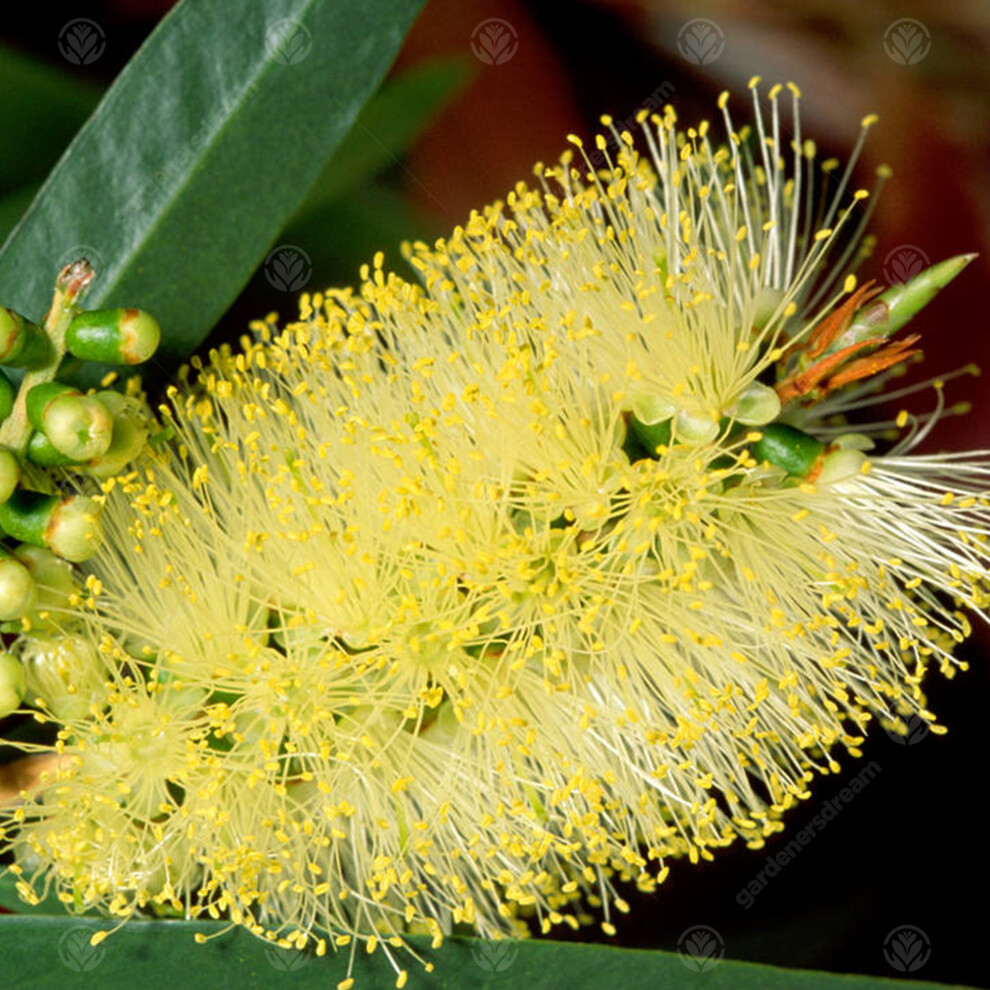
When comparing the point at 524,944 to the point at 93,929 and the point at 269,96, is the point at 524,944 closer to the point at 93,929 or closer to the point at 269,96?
the point at 93,929

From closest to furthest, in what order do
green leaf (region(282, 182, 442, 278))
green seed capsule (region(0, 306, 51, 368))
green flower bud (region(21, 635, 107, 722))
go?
green seed capsule (region(0, 306, 51, 368))
green flower bud (region(21, 635, 107, 722))
green leaf (region(282, 182, 442, 278))

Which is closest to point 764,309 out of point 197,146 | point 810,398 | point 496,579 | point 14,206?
point 810,398

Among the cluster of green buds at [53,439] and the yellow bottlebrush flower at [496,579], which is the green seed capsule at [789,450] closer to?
the yellow bottlebrush flower at [496,579]

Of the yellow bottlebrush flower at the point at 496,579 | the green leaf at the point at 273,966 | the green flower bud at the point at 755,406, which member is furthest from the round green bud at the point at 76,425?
the green flower bud at the point at 755,406

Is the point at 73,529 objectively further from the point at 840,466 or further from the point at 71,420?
the point at 840,466

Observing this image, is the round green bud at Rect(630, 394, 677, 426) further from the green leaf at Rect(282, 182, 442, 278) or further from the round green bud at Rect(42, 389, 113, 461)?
the green leaf at Rect(282, 182, 442, 278)

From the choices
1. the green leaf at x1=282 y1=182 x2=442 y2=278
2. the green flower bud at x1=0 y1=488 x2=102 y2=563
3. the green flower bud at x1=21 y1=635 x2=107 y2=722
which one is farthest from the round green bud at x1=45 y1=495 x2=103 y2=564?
the green leaf at x1=282 y1=182 x2=442 y2=278

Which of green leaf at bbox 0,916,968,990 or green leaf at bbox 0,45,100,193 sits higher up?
green leaf at bbox 0,45,100,193
